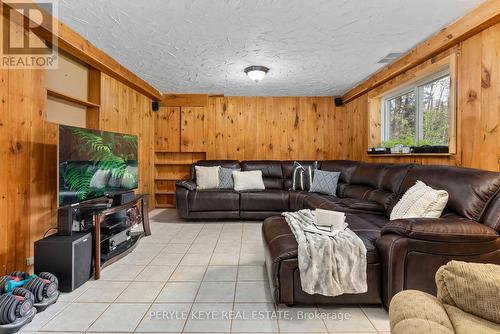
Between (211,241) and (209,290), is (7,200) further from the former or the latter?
(211,241)

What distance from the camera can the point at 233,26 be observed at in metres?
2.43

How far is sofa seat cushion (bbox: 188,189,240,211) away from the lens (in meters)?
4.18

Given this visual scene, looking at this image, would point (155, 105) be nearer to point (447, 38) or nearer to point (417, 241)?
point (447, 38)

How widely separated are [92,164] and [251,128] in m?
3.34

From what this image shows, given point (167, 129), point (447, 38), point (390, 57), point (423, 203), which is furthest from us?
point (167, 129)

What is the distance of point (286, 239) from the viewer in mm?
1966

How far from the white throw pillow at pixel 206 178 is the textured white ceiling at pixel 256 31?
1618 mm

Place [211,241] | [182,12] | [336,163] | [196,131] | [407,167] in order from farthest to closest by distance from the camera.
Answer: [196,131]
[336,163]
[211,241]
[407,167]
[182,12]

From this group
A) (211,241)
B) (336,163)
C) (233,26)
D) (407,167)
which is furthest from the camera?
(336,163)

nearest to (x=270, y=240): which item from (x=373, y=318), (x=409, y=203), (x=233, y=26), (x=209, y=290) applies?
(x=209, y=290)

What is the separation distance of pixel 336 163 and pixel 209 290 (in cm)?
320

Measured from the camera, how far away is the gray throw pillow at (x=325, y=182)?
4.08 metres

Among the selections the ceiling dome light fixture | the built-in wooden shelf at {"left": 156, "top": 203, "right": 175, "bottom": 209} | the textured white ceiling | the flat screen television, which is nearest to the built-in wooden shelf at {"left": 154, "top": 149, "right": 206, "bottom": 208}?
the built-in wooden shelf at {"left": 156, "top": 203, "right": 175, "bottom": 209}

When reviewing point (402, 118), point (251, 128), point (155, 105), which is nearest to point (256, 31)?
point (402, 118)
